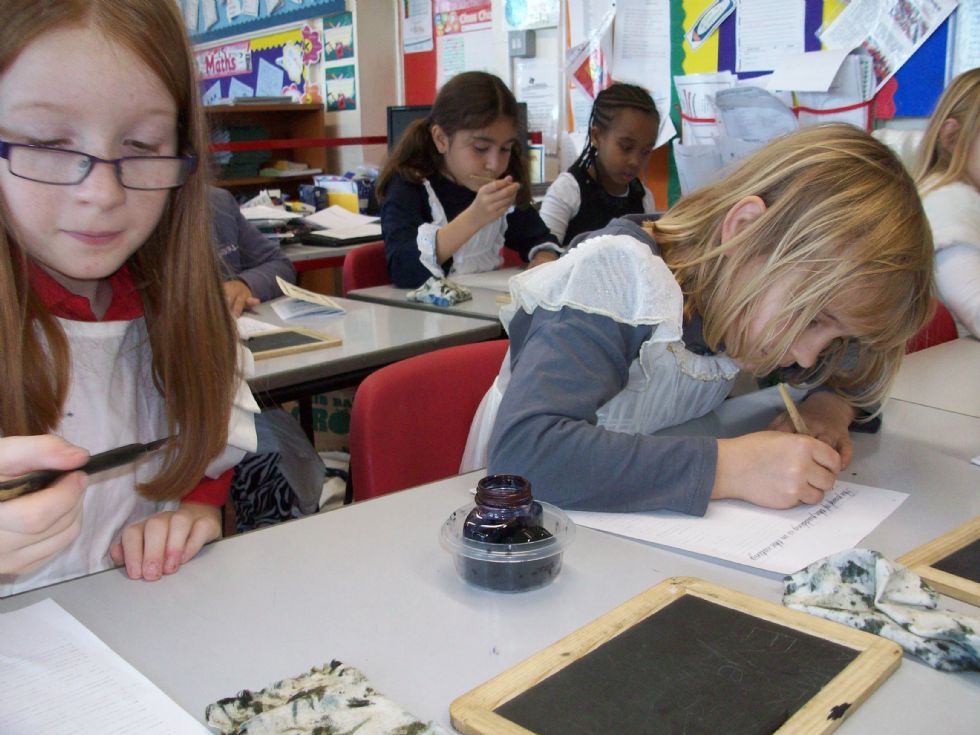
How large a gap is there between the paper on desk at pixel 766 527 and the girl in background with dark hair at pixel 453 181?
156cm

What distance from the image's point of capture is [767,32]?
2.64m

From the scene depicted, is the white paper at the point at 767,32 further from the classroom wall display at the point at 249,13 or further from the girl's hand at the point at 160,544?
the girl's hand at the point at 160,544

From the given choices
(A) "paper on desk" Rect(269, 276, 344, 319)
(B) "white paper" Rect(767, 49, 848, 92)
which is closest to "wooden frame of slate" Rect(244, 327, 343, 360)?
(A) "paper on desk" Rect(269, 276, 344, 319)

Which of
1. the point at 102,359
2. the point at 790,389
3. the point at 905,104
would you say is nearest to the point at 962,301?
the point at 790,389

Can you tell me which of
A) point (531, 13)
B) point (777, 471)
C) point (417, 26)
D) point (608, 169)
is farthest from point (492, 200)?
point (417, 26)

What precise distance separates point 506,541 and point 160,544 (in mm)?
303

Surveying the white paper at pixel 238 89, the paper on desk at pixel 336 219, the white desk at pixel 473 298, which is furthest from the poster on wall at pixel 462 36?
the white paper at pixel 238 89

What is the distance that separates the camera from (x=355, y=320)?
1.89 metres

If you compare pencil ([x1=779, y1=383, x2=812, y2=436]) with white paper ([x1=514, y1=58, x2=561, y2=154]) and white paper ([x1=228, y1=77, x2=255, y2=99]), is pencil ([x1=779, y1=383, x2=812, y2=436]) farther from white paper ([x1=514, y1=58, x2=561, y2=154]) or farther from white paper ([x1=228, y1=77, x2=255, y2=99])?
white paper ([x1=228, y1=77, x2=255, y2=99])

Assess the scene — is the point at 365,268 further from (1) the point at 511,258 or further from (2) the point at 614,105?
(2) the point at 614,105

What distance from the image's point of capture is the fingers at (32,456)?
550mm

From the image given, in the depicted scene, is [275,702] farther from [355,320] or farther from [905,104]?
[905,104]

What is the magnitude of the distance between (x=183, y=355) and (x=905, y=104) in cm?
215

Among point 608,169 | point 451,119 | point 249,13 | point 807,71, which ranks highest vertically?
point 249,13
